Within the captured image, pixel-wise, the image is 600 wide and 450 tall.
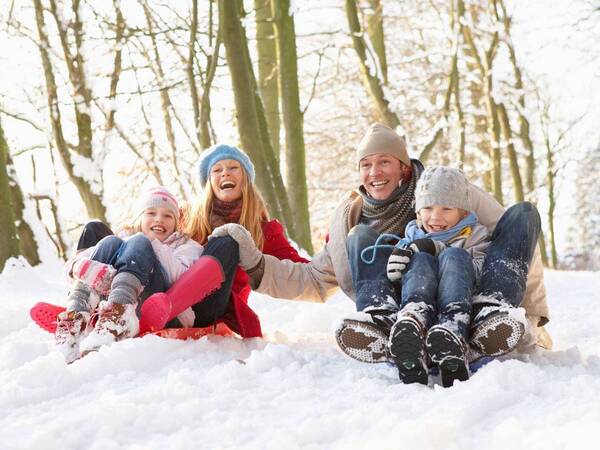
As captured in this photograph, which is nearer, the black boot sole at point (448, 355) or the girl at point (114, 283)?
the black boot sole at point (448, 355)

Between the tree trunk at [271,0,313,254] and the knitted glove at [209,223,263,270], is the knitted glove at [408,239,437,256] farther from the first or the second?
the tree trunk at [271,0,313,254]

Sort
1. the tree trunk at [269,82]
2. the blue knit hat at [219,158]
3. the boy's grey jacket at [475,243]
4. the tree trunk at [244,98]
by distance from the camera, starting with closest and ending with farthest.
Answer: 1. the boy's grey jacket at [475,243]
2. the blue knit hat at [219,158]
3. the tree trunk at [244,98]
4. the tree trunk at [269,82]

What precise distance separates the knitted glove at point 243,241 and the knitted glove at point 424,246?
2.67ft

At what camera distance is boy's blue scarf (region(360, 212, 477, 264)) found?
9.94 ft

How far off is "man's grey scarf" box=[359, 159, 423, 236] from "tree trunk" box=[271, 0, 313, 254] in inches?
192

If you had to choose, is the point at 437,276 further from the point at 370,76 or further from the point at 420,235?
the point at 370,76

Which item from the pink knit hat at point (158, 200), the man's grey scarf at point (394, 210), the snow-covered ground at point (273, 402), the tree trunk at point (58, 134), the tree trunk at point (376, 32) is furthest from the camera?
the tree trunk at point (376, 32)

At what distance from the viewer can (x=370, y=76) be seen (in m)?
9.49

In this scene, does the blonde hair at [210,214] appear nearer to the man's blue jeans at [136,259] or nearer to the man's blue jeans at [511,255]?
the man's blue jeans at [136,259]

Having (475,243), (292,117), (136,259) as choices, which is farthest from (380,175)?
(292,117)

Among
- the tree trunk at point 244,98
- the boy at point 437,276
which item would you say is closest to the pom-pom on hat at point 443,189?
the boy at point 437,276

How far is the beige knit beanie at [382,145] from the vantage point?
3504 mm

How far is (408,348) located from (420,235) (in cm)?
Answer: 77

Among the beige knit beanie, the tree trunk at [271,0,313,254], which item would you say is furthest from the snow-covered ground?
the tree trunk at [271,0,313,254]
